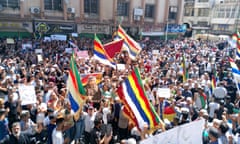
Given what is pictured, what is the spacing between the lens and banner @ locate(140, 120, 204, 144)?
137 inches

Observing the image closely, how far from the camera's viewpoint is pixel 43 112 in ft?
16.5

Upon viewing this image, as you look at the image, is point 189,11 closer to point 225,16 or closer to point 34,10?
point 225,16

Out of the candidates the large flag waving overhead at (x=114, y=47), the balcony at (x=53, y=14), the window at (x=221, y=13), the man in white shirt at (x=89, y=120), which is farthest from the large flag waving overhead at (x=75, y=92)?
the window at (x=221, y=13)

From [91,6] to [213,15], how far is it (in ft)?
99.5

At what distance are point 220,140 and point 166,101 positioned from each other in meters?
2.05

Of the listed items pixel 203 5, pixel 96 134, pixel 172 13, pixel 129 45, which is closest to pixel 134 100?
pixel 96 134

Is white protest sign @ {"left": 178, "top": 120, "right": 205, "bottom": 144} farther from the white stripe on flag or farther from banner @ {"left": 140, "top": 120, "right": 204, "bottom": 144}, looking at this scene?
the white stripe on flag

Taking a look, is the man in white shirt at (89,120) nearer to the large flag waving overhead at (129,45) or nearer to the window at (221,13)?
the large flag waving overhead at (129,45)

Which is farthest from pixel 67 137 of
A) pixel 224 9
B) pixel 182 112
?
pixel 224 9

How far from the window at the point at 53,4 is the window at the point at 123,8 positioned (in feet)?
23.8

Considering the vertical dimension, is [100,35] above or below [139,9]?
below

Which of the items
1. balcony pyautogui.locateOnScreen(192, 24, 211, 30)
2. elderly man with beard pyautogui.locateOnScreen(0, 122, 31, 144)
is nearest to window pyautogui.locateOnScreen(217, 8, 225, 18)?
balcony pyautogui.locateOnScreen(192, 24, 211, 30)

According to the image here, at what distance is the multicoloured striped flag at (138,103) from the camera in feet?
13.4

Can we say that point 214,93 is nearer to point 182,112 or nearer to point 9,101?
point 182,112
